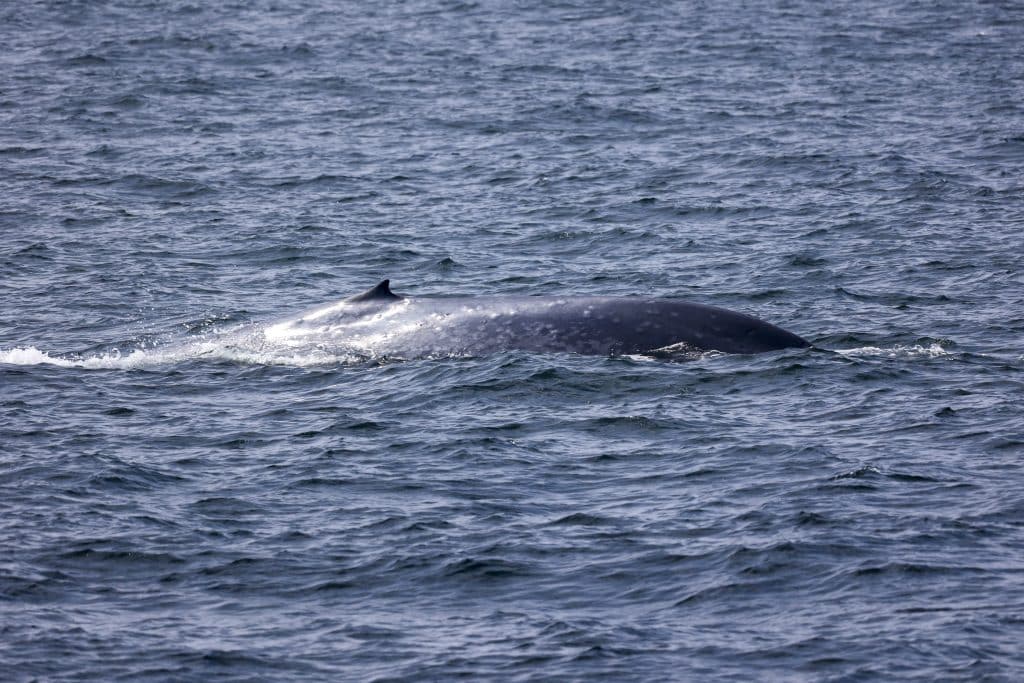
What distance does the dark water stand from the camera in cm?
1284

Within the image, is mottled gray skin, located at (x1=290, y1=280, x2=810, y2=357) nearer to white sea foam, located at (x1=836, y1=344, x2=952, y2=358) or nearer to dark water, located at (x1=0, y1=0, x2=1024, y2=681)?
dark water, located at (x1=0, y1=0, x2=1024, y2=681)

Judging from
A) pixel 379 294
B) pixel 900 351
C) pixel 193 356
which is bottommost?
pixel 900 351

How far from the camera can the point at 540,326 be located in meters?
19.8

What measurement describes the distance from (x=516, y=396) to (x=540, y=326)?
1.37m

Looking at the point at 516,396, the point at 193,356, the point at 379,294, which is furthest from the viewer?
the point at 193,356

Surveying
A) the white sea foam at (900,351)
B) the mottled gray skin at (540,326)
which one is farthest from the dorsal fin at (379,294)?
the white sea foam at (900,351)

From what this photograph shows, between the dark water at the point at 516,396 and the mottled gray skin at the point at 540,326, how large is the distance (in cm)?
31

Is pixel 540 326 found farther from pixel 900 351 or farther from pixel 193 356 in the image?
pixel 193 356

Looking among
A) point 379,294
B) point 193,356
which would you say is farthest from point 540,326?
point 193,356

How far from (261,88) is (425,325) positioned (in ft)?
77.5

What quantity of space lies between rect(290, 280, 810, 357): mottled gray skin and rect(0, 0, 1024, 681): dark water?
306 mm

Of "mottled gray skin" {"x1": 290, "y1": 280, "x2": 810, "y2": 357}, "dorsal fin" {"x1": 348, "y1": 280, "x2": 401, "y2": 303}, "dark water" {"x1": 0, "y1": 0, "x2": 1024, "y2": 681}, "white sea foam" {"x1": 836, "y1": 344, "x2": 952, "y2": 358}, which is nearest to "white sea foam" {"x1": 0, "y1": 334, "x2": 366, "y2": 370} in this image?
"dark water" {"x1": 0, "y1": 0, "x2": 1024, "y2": 681}

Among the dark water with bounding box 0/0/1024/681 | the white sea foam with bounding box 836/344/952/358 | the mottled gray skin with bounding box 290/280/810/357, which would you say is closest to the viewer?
the dark water with bounding box 0/0/1024/681

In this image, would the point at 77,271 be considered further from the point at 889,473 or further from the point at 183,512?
the point at 889,473
